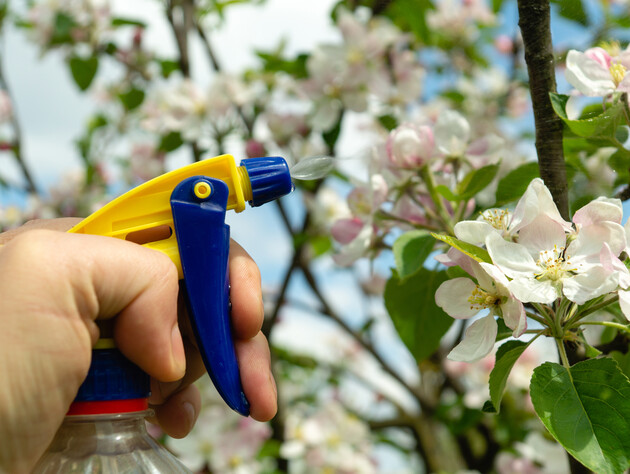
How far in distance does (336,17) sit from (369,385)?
1.15 metres

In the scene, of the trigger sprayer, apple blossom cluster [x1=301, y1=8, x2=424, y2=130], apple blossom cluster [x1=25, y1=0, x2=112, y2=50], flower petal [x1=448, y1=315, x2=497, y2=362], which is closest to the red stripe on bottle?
the trigger sprayer

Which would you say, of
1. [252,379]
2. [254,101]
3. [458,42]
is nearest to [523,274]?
[252,379]

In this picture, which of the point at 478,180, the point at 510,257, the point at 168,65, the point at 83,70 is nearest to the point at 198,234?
the point at 510,257

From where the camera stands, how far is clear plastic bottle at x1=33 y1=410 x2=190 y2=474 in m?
0.49

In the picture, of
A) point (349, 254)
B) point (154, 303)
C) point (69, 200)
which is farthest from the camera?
point (69, 200)

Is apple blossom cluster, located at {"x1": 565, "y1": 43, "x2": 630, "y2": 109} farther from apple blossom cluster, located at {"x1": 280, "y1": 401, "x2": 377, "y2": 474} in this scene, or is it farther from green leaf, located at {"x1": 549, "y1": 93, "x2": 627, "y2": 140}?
apple blossom cluster, located at {"x1": 280, "y1": 401, "x2": 377, "y2": 474}

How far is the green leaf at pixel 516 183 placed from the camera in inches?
25.8

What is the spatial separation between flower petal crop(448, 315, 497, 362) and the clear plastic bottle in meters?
0.26

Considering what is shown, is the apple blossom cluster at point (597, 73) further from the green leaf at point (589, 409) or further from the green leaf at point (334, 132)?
the green leaf at point (334, 132)

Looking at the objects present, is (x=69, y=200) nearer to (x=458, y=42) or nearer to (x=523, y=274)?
(x=458, y=42)

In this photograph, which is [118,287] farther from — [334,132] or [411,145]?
[334,132]

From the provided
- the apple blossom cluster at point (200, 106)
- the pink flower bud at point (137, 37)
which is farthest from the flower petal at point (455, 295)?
the pink flower bud at point (137, 37)

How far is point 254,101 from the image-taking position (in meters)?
1.74

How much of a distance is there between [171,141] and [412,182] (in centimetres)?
105
